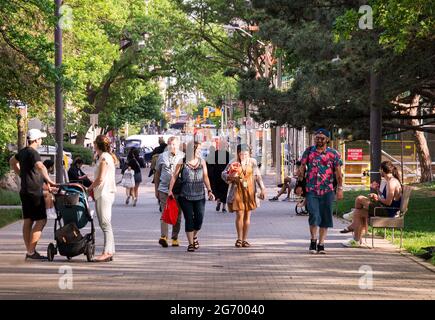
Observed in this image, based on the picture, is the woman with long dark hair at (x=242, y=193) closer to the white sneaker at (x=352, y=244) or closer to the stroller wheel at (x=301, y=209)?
the white sneaker at (x=352, y=244)

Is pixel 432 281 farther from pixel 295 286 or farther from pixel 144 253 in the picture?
pixel 144 253

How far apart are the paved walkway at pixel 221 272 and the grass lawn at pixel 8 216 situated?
263cm

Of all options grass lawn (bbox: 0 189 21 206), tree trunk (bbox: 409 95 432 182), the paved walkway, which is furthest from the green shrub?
the paved walkway

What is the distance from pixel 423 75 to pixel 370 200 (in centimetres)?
539

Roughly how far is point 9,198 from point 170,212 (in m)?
15.2

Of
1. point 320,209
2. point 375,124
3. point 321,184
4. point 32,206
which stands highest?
point 375,124

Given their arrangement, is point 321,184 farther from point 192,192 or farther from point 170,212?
point 170,212

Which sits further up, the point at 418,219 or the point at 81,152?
the point at 81,152

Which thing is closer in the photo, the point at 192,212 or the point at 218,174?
the point at 192,212

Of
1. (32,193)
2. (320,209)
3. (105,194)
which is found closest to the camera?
(105,194)

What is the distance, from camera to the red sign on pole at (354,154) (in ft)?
143

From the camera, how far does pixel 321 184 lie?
16922mm

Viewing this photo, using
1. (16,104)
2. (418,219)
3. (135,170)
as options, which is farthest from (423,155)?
(16,104)

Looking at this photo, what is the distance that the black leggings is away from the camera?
1755 centimetres
